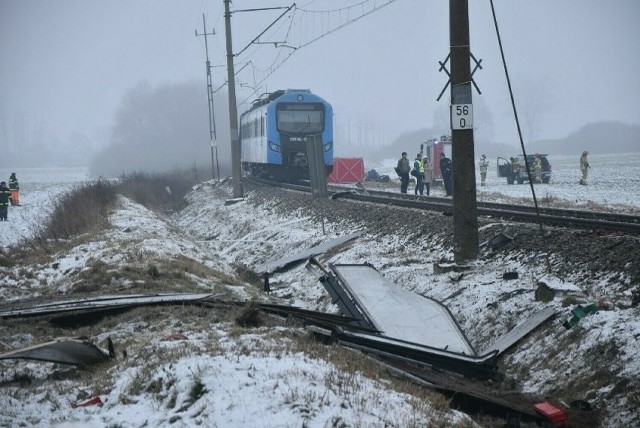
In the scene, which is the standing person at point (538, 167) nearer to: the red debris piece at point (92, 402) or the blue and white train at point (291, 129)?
the blue and white train at point (291, 129)

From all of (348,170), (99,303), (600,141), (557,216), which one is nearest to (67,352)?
(99,303)

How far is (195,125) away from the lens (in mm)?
123125

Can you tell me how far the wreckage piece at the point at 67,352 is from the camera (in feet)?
23.6

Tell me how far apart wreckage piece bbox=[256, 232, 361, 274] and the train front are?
15.1 meters

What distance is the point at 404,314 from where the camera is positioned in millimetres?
9602

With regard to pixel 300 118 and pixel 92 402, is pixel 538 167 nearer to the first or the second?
pixel 300 118

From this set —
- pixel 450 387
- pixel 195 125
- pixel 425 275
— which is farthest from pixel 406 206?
pixel 195 125

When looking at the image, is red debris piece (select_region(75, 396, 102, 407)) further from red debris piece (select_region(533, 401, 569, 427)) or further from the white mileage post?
the white mileage post

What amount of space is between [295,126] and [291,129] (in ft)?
0.87

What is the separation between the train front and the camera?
31.2m

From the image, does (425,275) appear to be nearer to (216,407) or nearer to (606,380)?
(606,380)

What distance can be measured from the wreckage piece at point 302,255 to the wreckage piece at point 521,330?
24.2 feet

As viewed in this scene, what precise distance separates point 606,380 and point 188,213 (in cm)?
2916

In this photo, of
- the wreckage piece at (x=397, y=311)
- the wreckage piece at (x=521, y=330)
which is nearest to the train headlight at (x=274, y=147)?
the wreckage piece at (x=397, y=311)
